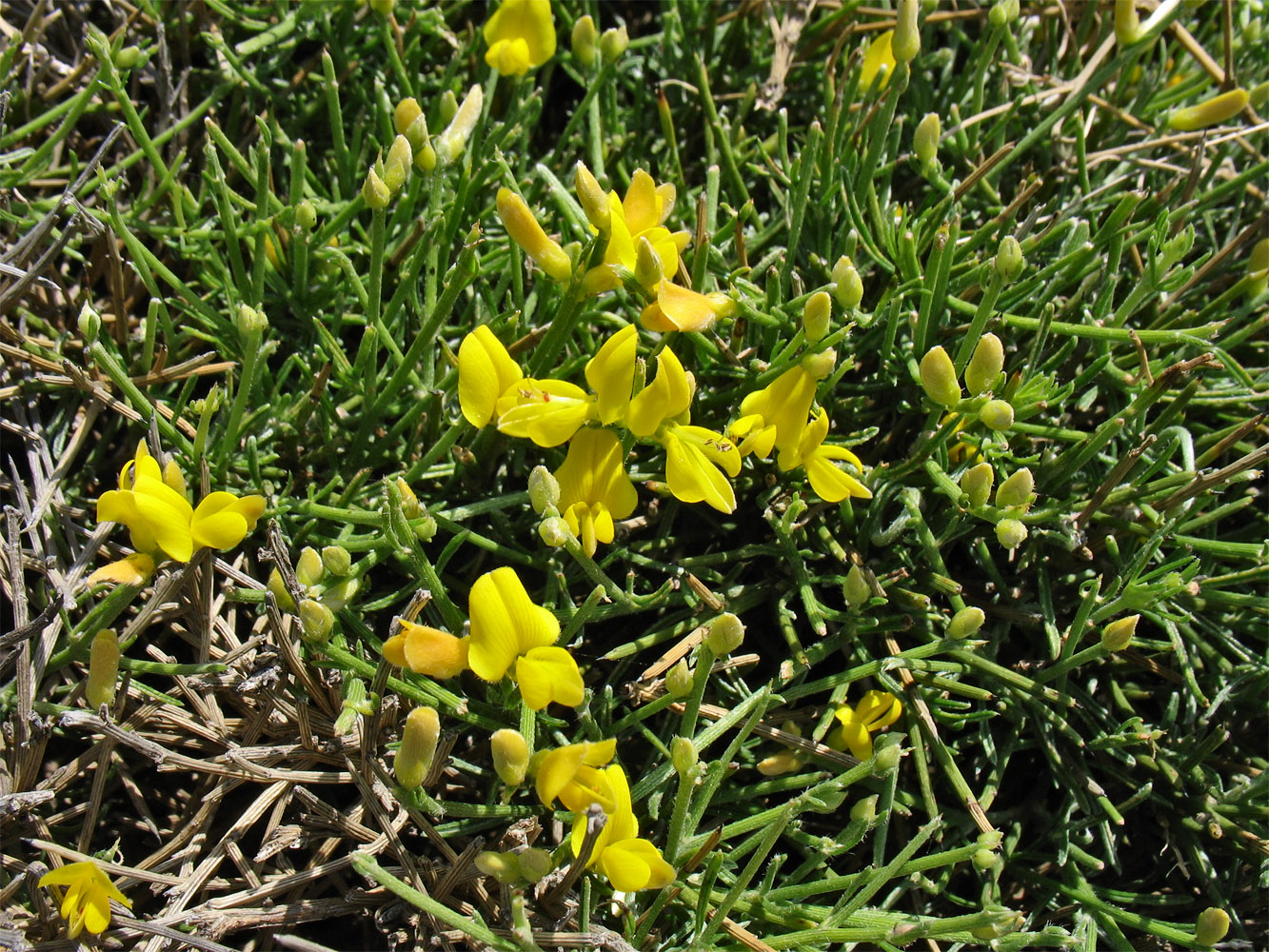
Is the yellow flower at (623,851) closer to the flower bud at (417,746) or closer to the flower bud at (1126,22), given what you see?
the flower bud at (417,746)

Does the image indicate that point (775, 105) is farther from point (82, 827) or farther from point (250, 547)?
point (82, 827)

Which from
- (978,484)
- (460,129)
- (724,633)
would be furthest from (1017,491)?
(460,129)

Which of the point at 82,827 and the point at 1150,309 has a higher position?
the point at 1150,309

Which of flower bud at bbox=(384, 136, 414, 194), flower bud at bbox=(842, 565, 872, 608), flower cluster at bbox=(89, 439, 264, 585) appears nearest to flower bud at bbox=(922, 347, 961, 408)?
flower bud at bbox=(842, 565, 872, 608)

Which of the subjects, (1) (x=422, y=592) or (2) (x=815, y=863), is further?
(2) (x=815, y=863)

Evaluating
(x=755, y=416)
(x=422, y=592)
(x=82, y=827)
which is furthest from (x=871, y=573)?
(x=82, y=827)

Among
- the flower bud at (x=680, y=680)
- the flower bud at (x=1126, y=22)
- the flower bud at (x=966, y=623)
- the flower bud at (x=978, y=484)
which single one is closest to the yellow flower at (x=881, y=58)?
the flower bud at (x=1126, y=22)

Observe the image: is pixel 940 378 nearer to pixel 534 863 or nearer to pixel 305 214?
pixel 534 863
